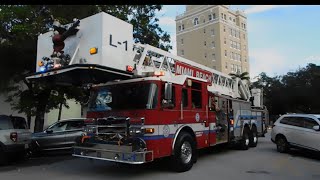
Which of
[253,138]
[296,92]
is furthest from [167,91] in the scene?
[296,92]

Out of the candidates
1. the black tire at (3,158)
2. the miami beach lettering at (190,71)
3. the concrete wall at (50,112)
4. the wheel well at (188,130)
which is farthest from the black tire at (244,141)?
the concrete wall at (50,112)

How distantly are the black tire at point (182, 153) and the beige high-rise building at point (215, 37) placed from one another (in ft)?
260

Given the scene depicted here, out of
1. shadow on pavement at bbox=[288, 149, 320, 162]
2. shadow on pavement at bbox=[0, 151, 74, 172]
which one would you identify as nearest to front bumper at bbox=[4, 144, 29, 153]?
shadow on pavement at bbox=[0, 151, 74, 172]

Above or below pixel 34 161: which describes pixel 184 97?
above

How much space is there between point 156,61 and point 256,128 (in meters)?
8.20

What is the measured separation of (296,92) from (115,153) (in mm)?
42248

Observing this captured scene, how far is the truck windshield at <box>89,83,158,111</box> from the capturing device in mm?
9023

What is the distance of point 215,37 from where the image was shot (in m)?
91.9

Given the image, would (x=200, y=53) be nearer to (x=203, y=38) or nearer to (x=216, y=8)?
(x=203, y=38)

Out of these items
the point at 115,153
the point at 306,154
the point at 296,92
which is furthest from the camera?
the point at 296,92

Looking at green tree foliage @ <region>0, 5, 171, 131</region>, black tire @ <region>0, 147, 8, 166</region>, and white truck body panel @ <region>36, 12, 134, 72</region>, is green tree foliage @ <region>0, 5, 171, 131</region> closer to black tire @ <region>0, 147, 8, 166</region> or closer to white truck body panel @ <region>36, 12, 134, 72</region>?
black tire @ <region>0, 147, 8, 166</region>

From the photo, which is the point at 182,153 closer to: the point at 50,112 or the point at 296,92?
the point at 50,112

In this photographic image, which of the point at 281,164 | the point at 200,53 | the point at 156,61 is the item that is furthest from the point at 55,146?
the point at 200,53

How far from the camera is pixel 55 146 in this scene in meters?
13.4
